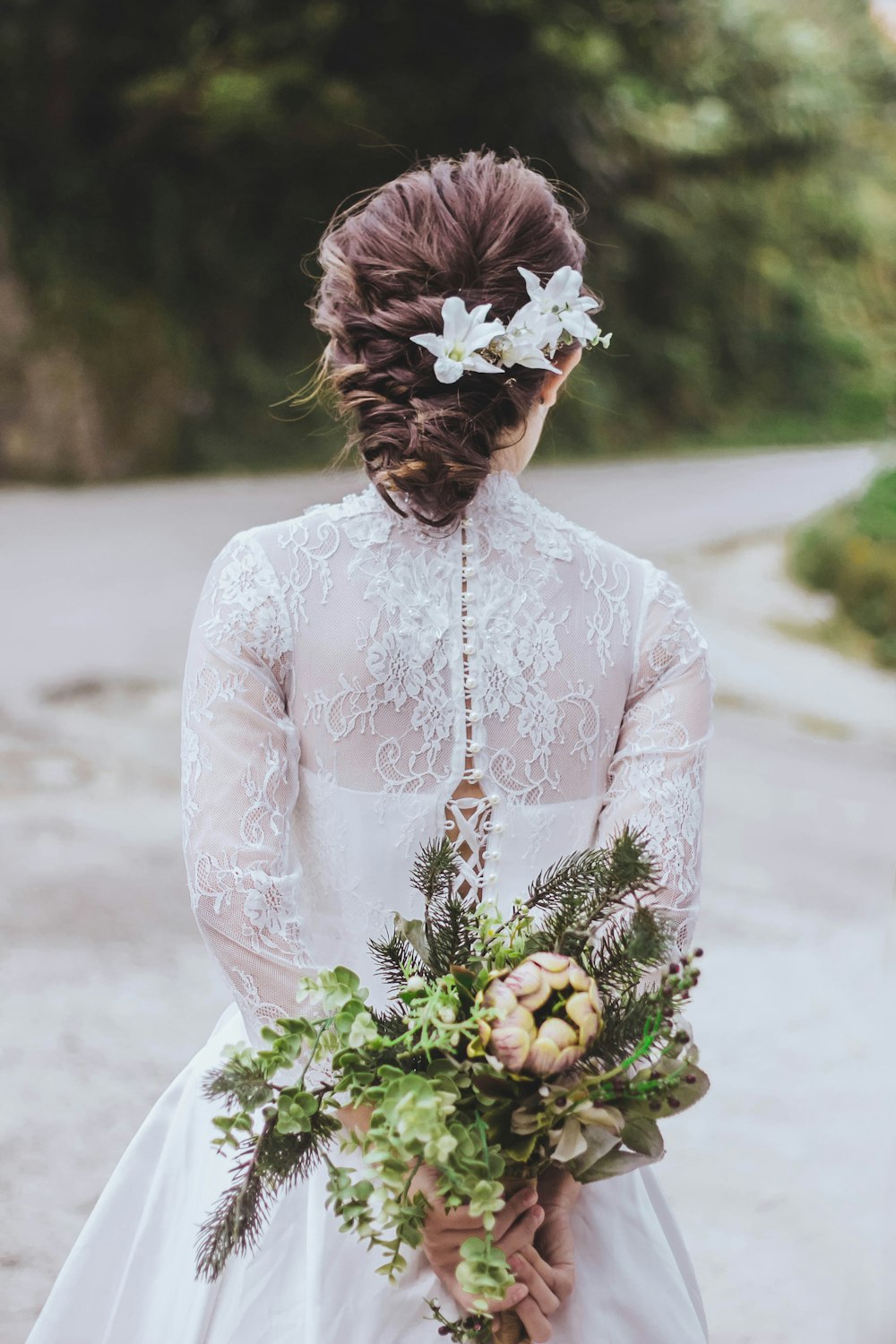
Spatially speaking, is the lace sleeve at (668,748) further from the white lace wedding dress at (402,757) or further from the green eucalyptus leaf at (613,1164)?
the green eucalyptus leaf at (613,1164)

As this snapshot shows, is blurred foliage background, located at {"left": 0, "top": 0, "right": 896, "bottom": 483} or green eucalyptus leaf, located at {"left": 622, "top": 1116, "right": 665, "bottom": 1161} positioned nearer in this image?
green eucalyptus leaf, located at {"left": 622, "top": 1116, "right": 665, "bottom": 1161}

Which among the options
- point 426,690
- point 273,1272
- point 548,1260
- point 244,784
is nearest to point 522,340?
Answer: point 426,690

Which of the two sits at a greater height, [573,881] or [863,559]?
[573,881]

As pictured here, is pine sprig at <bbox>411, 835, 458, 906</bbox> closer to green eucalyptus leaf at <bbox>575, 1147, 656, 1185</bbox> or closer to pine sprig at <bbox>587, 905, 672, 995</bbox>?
pine sprig at <bbox>587, 905, 672, 995</bbox>

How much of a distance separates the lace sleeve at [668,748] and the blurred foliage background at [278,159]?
9.68 m

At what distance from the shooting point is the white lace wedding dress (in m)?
1.25

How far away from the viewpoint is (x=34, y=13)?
10.9 meters

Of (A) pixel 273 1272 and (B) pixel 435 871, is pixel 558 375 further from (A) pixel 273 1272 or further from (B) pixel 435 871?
(A) pixel 273 1272

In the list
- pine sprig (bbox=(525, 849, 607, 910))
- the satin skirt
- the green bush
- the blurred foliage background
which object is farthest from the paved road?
the blurred foliage background

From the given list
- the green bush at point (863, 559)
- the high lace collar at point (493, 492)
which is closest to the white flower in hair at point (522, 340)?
the high lace collar at point (493, 492)

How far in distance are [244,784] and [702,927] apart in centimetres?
361

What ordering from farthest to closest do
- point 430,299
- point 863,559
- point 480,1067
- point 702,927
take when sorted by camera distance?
point 863,559 < point 702,927 < point 430,299 < point 480,1067

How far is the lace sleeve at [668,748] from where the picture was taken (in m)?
1.30

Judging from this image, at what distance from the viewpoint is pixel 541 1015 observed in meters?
0.98
